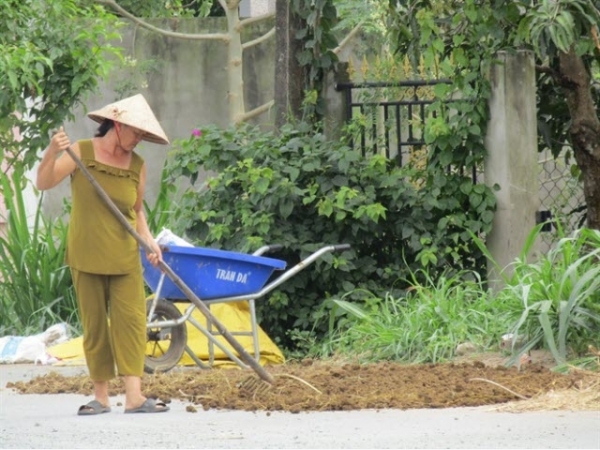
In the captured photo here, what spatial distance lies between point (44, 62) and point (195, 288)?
2603mm

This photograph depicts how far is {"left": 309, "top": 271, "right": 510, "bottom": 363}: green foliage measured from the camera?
8812 mm

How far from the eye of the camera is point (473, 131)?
1012cm

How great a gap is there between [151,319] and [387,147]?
9.03 ft

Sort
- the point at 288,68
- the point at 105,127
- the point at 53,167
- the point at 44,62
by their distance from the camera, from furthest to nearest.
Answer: the point at 288,68 < the point at 44,62 < the point at 105,127 < the point at 53,167

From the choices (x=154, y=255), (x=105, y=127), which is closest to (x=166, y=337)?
(x=154, y=255)

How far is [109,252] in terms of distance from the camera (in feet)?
23.8

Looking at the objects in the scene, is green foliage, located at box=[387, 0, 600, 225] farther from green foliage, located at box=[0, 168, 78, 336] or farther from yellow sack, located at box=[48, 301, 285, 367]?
green foliage, located at box=[0, 168, 78, 336]

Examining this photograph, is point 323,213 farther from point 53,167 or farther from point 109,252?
point 53,167

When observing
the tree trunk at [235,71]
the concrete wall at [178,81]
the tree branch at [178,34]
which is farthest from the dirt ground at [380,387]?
the tree branch at [178,34]

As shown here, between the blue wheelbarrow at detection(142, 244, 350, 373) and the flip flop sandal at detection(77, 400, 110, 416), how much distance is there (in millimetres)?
1593

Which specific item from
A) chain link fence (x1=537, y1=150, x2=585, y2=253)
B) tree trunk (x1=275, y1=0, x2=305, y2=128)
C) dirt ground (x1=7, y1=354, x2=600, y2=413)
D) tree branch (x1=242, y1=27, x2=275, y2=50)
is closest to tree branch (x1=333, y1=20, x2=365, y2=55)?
tree branch (x1=242, y1=27, x2=275, y2=50)

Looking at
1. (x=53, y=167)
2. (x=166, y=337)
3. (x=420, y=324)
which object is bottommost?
(x=166, y=337)

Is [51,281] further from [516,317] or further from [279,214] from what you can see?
[516,317]

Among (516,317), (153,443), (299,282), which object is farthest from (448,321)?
(153,443)
